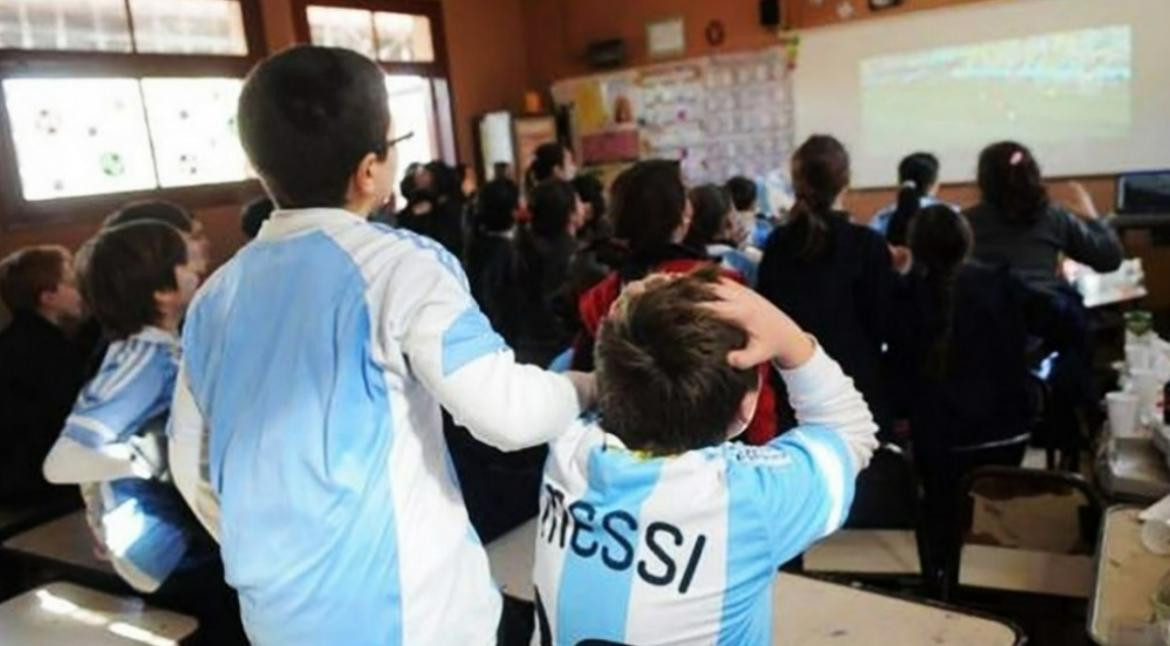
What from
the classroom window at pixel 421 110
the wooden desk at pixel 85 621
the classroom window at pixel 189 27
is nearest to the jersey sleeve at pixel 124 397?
the wooden desk at pixel 85 621

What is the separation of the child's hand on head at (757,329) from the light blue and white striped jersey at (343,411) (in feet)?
0.66

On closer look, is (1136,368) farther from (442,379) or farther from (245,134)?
(245,134)

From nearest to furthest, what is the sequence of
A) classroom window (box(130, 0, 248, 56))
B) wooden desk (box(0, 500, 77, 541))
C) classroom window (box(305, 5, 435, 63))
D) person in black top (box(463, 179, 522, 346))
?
wooden desk (box(0, 500, 77, 541)), person in black top (box(463, 179, 522, 346)), classroom window (box(130, 0, 248, 56)), classroom window (box(305, 5, 435, 63))

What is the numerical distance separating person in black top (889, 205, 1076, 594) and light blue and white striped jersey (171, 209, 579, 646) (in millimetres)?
1620

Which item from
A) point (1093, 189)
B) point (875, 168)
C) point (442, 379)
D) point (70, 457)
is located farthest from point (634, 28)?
point (442, 379)

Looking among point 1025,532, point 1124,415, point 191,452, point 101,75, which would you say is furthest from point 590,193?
point 191,452

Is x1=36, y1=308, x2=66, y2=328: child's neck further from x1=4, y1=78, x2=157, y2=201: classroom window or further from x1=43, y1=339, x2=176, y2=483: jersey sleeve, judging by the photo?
x1=4, y1=78, x2=157, y2=201: classroom window

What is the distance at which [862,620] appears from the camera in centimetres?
134

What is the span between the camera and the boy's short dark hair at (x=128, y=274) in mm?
1744

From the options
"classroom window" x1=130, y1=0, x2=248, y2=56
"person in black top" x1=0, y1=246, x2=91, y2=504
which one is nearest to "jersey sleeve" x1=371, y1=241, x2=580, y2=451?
"person in black top" x1=0, y1=246, x2=91, y2=504

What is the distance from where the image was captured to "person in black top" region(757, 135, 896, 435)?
2.23m

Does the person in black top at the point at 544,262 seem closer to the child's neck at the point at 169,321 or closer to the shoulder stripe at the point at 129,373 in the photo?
the child's neck at the point at 169,321

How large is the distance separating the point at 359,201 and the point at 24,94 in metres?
4.36

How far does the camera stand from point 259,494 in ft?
3.24
